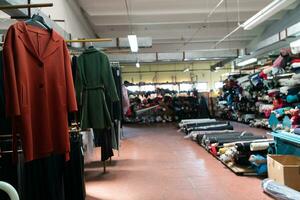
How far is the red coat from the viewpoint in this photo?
6.08 ft

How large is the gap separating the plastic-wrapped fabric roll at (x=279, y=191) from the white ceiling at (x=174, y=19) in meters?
5.74

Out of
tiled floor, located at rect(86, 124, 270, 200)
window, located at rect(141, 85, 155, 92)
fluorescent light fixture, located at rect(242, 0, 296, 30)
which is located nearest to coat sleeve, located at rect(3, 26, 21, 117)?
tiled floor, located at rect(86, 124, 270, 200)

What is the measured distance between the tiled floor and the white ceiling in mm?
4152

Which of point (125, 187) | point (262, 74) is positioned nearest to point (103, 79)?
point (125, 187)

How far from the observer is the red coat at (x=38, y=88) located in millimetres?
1854

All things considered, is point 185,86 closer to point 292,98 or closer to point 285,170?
point 292,98

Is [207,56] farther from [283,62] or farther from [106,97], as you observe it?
[106,97]

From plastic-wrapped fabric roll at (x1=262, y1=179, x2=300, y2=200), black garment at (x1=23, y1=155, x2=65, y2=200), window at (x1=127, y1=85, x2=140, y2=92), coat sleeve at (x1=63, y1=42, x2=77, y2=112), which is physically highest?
window at (x1=127, y1=85, x2=140, y2=92)

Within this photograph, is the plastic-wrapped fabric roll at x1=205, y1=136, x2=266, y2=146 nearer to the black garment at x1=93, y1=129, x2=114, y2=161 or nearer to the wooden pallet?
the wooden pallet

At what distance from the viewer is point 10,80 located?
183 centimetres

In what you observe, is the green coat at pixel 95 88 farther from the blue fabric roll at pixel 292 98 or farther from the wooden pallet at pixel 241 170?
the blue fabric roll at pixel 292 98

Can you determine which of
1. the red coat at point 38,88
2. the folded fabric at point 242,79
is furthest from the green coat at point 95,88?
the folded fabric at point 242,79

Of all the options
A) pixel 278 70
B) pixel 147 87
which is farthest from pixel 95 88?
pixel 147 87

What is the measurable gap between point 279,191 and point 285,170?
0.30 metres
